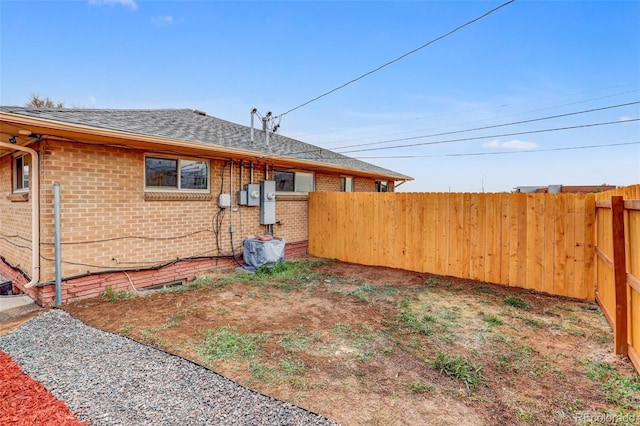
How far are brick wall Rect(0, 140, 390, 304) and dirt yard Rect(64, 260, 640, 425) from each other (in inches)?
26.9

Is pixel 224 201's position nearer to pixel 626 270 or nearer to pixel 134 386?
pixel 134 386

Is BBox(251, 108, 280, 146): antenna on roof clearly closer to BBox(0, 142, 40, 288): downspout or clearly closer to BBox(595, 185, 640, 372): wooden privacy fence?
BBox(0, 142, 40, 288): downspout

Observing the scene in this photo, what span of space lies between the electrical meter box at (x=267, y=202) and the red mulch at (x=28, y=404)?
19.1 feet

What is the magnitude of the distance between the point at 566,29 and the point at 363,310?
10.3 metres

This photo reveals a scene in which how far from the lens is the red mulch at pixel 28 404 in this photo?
2.16m

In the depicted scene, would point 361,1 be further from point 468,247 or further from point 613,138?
point 613,138

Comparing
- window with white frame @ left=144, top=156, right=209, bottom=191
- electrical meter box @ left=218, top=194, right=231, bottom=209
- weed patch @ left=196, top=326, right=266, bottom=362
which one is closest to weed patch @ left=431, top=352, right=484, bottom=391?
weed patch @ left=196, top=326, right=266, bottom=362

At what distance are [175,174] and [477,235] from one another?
6.91m

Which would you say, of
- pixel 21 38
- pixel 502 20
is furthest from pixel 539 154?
pixel 21 38

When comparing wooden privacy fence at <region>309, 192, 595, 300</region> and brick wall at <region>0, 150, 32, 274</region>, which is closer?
wooden privacy fence at <region>309, 192, 595, 300</region>

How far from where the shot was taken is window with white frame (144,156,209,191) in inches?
243

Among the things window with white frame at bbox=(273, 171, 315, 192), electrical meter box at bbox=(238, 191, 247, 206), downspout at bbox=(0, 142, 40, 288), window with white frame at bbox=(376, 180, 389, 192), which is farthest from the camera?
window with white frame at bbox=(376, 180, 389, 192)

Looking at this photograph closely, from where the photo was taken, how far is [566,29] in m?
8.58

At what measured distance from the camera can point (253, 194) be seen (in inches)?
312
